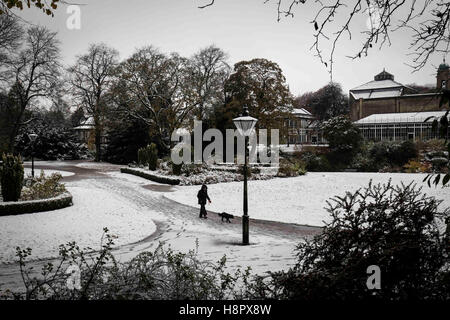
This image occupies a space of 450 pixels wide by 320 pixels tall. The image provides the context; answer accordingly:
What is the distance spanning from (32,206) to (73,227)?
2868mm

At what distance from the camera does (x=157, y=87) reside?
112 feet

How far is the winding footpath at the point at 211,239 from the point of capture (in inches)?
275

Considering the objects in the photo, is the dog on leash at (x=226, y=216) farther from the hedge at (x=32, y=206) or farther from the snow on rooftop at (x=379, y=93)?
the snow on rooftop at (x=379, y=93)

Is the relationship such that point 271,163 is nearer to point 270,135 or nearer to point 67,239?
point 270,135

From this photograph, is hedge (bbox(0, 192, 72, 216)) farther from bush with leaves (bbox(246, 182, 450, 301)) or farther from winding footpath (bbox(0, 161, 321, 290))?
bush with leaves (bbox(246, 182, 450, 301))

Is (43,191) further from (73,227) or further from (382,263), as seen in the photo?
(382,263)

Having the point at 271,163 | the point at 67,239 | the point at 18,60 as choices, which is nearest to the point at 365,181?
the point at 271,163

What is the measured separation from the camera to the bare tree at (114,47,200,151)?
32125 millimetres

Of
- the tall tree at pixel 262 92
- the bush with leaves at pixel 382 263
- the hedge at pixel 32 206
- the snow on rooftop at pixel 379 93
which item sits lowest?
the hedge at pixel 32 206

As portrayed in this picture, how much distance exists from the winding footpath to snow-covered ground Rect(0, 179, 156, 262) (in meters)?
0.55

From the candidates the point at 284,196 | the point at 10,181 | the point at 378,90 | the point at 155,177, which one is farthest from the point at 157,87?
the point at 378,90

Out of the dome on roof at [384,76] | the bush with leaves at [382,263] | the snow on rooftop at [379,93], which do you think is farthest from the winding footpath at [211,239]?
the dome on roof at [384,76]

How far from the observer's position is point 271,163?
3131cm

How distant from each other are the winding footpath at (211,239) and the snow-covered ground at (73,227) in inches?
21.5
